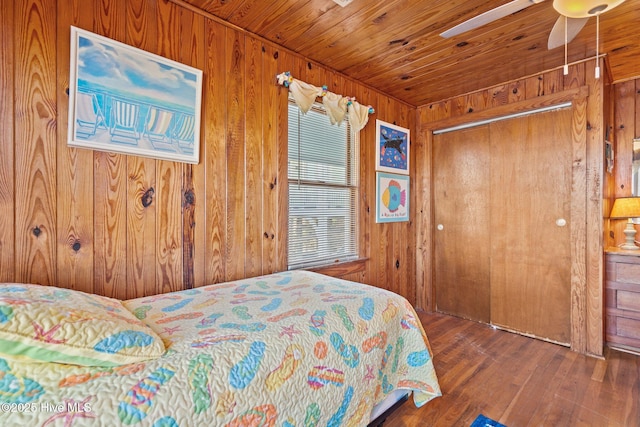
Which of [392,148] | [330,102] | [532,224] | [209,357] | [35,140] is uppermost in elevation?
[330,102]

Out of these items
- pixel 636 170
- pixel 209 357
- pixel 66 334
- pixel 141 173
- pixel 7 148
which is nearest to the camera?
pixel 66 334

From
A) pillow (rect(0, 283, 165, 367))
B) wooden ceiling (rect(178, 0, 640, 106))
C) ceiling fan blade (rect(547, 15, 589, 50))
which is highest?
wooden ceiling (rect(178, 0, 640, 106))

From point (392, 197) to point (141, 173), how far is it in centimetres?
230

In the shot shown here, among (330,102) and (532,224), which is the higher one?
(330,102)

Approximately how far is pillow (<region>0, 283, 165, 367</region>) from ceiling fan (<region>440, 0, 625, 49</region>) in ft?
6.19

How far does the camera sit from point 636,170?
2727mm

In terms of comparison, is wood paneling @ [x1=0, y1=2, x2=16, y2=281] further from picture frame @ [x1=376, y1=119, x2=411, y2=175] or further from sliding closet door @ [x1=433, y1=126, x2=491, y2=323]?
sliding closet door @ [x1=433, y1=126, x2=491, y2=323]

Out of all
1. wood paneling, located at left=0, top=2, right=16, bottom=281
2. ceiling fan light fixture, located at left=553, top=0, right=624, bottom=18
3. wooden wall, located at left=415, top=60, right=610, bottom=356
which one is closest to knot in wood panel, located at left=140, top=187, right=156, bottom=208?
wood paneling, located at left=0, top=2, right=16, bottom=281

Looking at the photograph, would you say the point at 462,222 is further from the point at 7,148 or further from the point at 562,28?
the point at 7,148

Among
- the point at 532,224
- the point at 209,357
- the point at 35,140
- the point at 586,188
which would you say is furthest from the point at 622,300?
the point at 35,140

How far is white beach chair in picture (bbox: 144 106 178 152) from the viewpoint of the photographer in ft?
5.23

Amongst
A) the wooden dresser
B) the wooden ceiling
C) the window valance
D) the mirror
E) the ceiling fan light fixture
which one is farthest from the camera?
the mirror

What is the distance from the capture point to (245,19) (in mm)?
1902

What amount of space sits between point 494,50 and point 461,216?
5.23 ft
